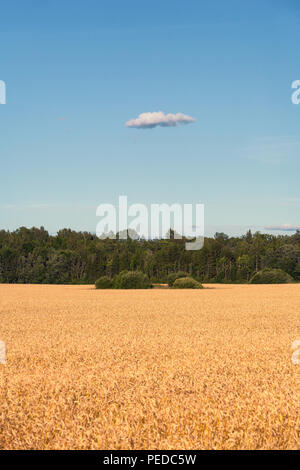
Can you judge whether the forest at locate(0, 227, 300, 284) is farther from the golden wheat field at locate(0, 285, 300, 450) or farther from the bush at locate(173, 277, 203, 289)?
the golden wheat field at locate(0, 285, 300, 450)

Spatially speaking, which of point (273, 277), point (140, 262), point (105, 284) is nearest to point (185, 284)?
point (105, 284)

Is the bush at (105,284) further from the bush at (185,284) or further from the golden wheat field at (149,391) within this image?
the golden wheat field at (149,391)

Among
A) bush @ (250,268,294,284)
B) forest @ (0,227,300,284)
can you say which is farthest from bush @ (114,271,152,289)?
forest @ (0,227,300,284)

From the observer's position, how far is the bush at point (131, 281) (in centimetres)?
5097

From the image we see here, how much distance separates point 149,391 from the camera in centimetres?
737

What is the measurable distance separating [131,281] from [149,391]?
144ft

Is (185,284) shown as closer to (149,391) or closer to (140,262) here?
(140,262)

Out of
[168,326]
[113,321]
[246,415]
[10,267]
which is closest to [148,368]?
[246,415]

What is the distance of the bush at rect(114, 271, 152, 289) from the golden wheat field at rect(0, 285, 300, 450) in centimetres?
3633

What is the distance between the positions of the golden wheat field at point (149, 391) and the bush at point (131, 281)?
3633cm

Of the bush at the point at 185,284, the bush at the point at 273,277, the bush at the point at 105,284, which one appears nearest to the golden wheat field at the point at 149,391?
the bush at the point at 185,284

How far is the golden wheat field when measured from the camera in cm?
554
